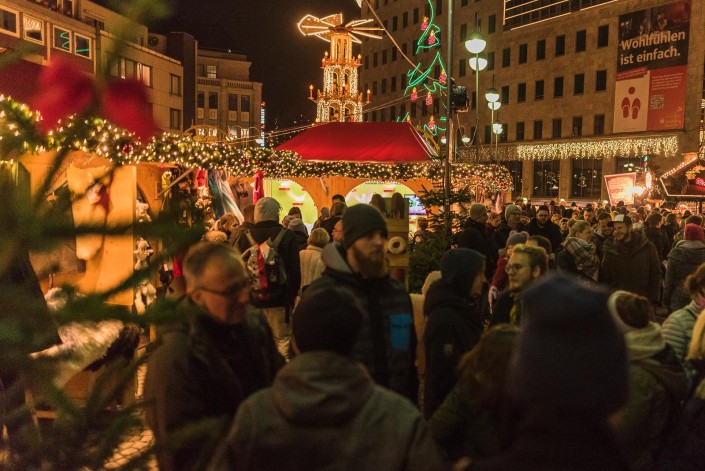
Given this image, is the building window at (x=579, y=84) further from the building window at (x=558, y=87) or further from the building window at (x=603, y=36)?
the building window at (x=603, y=36)

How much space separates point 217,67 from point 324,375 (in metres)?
91.4

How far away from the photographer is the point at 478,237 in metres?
9.19

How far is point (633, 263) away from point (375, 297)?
5.81m

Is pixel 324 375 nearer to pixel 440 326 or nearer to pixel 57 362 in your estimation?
pixel 57 362

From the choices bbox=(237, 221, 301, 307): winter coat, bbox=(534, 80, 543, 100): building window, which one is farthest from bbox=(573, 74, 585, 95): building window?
bbox=(237, 221, 301, 307): winter coat

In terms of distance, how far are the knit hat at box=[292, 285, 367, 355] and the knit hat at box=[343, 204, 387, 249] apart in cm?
174

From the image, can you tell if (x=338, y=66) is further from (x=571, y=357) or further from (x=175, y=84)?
(x=175, y=84)

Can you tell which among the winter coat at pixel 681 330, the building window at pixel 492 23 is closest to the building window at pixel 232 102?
the building window at pixel 492 23

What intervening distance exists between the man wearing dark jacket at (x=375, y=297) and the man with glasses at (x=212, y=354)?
0.66 meters

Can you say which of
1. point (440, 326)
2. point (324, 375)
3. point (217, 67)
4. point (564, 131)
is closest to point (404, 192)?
point (440, 326)

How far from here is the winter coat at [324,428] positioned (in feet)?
6.45

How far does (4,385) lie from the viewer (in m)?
1.75

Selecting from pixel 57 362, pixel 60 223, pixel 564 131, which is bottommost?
pixel 57 362

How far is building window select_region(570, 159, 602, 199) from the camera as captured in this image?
53.9 m
